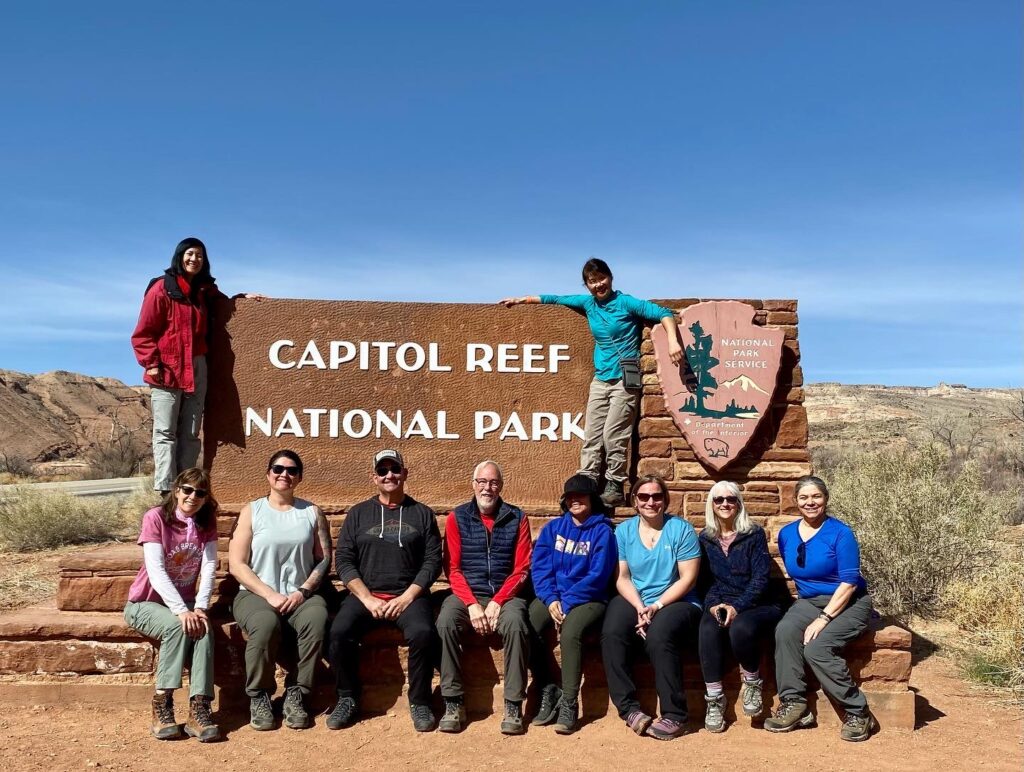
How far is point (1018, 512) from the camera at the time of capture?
37.6 ft

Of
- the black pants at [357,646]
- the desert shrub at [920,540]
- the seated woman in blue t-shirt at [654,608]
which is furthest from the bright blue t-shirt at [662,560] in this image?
the desert shrub at [920,540]

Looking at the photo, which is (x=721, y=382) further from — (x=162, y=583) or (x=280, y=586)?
(x=162, y=583)

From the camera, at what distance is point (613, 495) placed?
18.3 ft

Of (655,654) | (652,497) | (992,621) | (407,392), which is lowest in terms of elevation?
(992,621)

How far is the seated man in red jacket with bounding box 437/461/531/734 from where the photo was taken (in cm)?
444

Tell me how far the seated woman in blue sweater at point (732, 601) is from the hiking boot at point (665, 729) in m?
0.21

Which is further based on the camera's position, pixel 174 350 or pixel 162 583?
pixel 174 350

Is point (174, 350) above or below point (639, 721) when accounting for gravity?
above

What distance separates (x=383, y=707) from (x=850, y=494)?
21.1 feet

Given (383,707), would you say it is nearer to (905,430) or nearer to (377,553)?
(377,553)

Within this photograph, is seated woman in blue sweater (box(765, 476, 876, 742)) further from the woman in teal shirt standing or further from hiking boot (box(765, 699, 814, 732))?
the woman in teal shirt standing

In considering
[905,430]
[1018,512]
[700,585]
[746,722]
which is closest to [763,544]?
[700,585]

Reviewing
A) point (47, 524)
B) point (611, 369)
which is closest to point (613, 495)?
point (611, 369)

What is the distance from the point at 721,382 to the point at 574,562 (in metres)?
1.69
